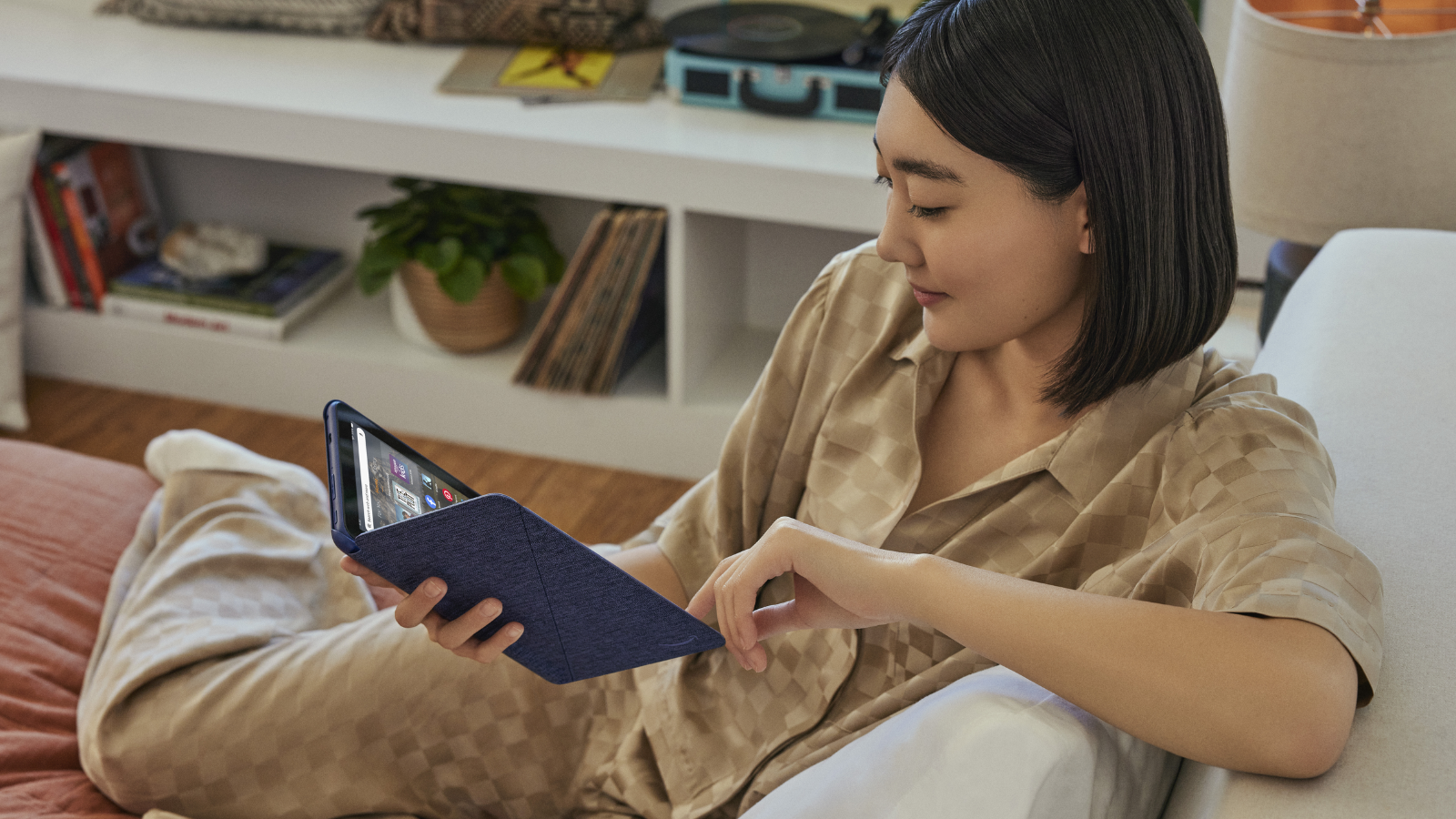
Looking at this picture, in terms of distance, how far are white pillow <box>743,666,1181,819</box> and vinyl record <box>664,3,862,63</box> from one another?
149 centimetres

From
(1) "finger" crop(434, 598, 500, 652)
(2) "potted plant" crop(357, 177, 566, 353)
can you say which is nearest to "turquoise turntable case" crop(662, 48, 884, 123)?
(2) "potted plant" crop(357, 177, 566, 353)

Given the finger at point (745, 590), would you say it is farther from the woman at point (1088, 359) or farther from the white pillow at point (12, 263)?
the white pillow at point (12, 263)

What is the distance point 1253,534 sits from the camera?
0.79 metres

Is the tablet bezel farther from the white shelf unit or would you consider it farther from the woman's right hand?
the white shelf unit

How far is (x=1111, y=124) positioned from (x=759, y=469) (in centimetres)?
45

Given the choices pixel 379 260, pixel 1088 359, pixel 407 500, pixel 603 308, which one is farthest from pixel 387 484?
pixel 379 260

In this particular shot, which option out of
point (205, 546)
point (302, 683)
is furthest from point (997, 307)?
point (205, 546)

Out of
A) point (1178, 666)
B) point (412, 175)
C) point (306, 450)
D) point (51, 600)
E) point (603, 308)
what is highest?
point (1178, 666)

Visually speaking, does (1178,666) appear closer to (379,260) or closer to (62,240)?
(379,260)

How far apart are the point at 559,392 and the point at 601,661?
1.37m

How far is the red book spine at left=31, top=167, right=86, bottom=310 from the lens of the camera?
236 cm

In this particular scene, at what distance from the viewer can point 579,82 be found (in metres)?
2.23

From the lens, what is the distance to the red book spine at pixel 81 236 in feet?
7.72

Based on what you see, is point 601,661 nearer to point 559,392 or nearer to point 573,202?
point 559,392
